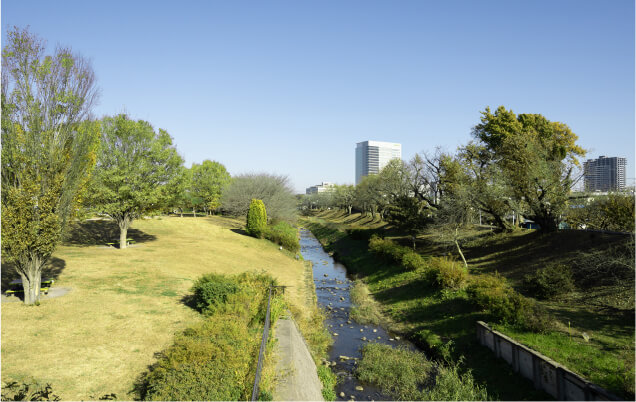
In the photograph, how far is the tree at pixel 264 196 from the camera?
54.1 m

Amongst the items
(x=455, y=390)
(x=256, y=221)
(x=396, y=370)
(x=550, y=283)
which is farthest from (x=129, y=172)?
(x=550, y=283)

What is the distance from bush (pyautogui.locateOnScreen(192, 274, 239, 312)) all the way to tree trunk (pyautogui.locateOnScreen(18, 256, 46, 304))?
252 inches

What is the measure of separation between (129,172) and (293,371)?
2431 cm

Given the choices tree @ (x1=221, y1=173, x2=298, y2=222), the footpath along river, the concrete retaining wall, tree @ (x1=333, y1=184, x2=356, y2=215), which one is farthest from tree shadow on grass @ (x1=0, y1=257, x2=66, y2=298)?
tree @ (x1=333, y1=184, x2=356, y2=215)

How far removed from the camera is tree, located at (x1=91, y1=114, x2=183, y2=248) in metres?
27.5

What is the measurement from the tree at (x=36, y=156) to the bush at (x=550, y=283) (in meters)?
23.3

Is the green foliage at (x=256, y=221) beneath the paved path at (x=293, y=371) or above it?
above

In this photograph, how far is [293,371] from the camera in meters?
10.1

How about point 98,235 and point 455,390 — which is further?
point 98,235

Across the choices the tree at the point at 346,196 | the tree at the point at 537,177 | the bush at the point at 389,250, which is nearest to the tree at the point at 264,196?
the bush at the point at 389,250

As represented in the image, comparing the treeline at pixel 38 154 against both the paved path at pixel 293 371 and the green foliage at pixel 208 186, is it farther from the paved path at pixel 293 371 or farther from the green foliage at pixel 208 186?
the green foliage at pixel 208 186

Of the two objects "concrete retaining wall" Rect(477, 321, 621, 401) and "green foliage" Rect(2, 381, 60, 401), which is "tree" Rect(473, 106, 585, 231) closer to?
"concrete retaining wall" Rect(477, 321, 621, 401)

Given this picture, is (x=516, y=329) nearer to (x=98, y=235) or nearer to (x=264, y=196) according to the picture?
(x=98, y=235)

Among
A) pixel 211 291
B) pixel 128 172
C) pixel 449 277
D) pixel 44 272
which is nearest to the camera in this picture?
pixel 211 291
